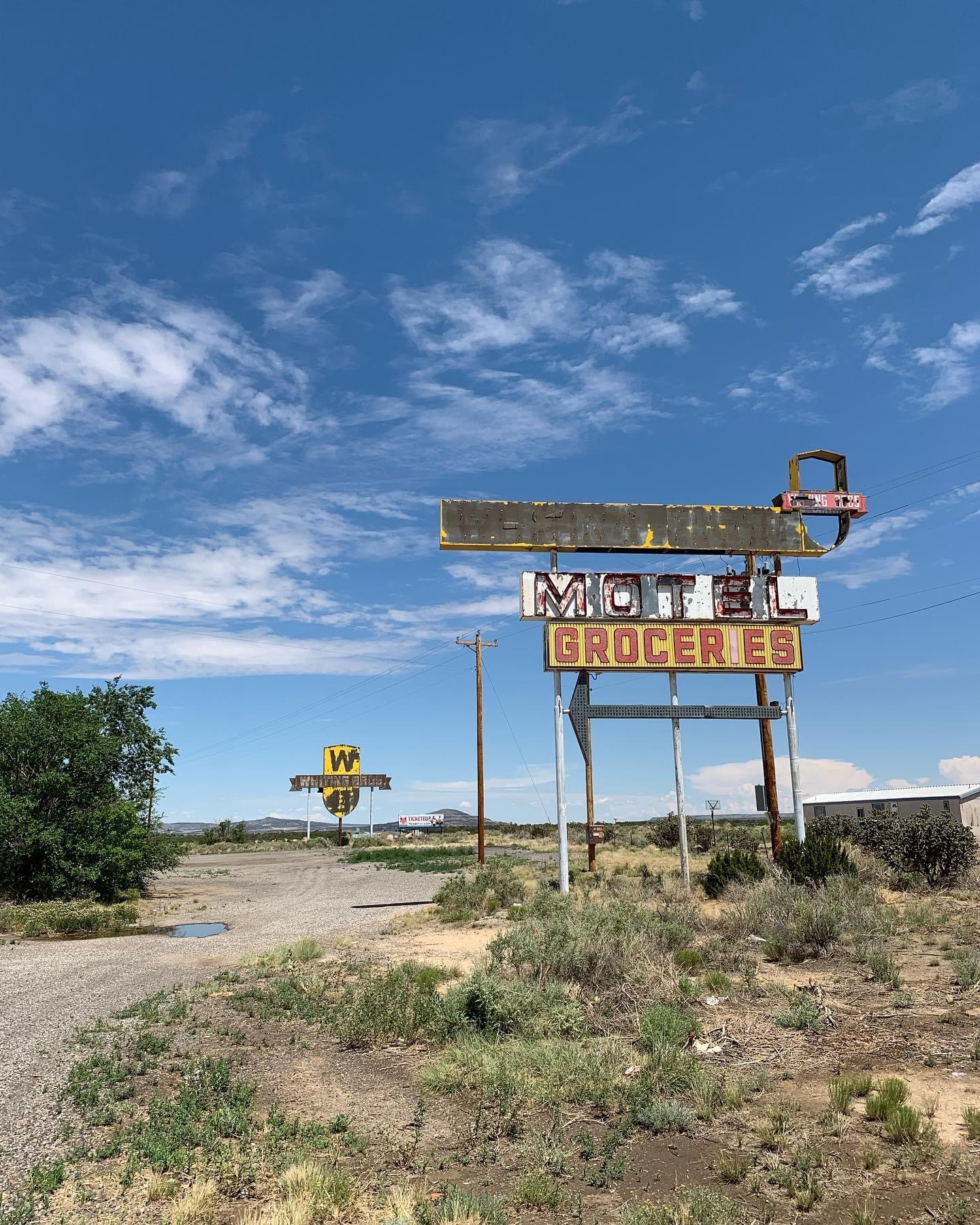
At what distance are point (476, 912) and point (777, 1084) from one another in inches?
545

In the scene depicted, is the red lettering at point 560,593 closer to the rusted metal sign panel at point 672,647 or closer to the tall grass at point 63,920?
the rusted metal sign panel at point 672,647

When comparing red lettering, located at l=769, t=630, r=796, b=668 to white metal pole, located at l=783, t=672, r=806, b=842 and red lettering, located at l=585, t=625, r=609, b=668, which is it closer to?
white metal pole, located at l=783, t=672, r=806, b=842

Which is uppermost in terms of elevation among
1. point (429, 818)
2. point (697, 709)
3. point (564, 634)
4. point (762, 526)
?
point (762, 526)

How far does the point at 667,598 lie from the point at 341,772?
179ft

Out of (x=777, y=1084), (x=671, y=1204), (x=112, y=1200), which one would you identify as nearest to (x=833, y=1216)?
(x=671, y=1204)

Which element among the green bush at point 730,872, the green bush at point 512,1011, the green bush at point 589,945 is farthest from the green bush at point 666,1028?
the green bush at point 730,872

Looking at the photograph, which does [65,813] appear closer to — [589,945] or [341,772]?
[589,945]

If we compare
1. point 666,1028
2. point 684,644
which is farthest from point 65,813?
point 666,1028

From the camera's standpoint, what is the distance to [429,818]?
8681cm

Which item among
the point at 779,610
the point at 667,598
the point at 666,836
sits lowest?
the point at 666,836

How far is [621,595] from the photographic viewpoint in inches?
931

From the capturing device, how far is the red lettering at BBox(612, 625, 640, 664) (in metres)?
23.2

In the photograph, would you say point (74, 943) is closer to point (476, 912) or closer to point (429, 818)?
point (476, 912)

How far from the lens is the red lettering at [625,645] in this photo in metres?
23.2
